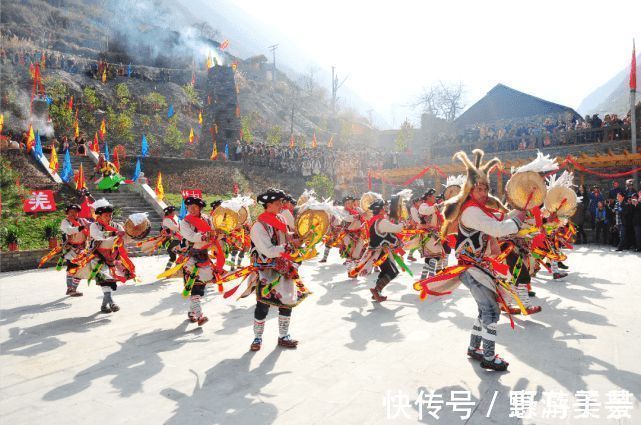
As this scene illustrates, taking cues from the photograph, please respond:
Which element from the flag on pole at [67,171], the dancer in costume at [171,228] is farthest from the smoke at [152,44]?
the dancer in costume at [171,228]

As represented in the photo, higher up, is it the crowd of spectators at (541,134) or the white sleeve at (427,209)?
the crowd of spectators at (541,134)

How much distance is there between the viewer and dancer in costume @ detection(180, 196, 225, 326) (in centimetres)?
599

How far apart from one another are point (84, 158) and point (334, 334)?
67.9 ft

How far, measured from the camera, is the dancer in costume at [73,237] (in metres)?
7.62

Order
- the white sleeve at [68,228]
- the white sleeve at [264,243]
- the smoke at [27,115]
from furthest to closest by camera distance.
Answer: the smoke at [27,115], the white sleeve at [68,228], the white sleeve at [264,243]

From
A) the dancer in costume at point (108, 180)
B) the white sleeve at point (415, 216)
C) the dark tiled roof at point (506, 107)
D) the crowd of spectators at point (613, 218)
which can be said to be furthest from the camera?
the dark tiled roof at point (506, 107)


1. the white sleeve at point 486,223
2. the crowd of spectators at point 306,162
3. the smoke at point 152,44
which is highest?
the smoke at point 152,44

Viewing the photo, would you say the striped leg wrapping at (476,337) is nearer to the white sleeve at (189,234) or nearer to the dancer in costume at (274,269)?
the dancer in costume at (274,269)

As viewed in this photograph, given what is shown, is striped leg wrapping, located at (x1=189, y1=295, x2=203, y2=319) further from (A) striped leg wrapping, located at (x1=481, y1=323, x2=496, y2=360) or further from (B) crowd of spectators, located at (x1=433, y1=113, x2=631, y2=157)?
(B) crowd of spectators, located at (x1=433, y1=113, x2=631, y2=157)

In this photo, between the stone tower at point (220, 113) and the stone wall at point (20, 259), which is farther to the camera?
the stone tower at point (220, 113)

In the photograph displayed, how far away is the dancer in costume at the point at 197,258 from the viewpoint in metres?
5.99

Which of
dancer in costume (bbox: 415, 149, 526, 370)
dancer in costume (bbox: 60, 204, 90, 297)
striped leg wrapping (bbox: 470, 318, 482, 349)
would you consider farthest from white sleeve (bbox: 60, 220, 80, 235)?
striped leg wrapping (bbox: 470, 318, 482, 349)

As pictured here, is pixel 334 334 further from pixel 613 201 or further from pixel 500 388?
pixel 613 201

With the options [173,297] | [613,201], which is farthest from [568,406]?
[613,201]
